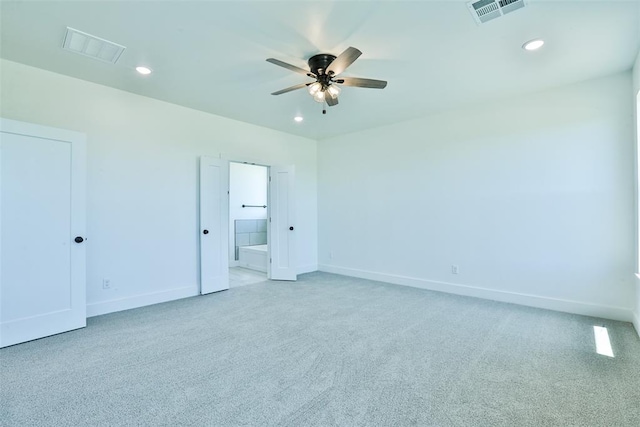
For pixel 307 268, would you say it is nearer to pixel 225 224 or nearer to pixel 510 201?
pixel 225 224

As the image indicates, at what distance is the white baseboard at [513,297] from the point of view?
3277 mm

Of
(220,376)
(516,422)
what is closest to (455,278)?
(516,422)

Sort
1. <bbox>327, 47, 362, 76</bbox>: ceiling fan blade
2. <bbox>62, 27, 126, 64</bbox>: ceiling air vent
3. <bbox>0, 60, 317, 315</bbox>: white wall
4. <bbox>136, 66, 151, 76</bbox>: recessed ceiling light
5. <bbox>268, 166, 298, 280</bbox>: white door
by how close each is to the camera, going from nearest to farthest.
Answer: <bbox>327, 47, 362, 76</bbox>: ceiling fan blade < <bbox>62, 27, 126, 64</bbox>: ceiling air vent < <bbox>136, 66, 151, 76</bbox>: recessed ceiling light < <bbox>0, 60, 317, 315</bbox>: white wall < <bbox>268, 166, 298, 280</bbox>: white door

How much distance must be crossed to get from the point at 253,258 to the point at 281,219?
1.54 meters

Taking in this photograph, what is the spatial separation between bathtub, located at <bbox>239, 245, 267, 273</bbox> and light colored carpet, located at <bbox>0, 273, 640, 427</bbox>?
2.58 metres

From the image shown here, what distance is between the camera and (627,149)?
3180 millimetres

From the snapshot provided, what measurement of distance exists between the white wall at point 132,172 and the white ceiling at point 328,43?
27 cm

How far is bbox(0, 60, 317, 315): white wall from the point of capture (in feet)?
10.6

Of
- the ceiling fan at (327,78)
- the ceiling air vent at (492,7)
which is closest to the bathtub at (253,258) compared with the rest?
the ceiling fan at (327,78)

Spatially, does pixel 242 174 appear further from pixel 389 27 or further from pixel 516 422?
pixel 516 422

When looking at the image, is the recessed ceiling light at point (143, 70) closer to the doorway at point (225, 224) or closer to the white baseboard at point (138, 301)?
the doorway at point (225, 224)

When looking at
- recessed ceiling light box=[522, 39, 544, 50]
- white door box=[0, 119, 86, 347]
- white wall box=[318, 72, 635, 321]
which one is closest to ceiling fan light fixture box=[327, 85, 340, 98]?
recessed ceiling light box=[522, 39, 544, 50]

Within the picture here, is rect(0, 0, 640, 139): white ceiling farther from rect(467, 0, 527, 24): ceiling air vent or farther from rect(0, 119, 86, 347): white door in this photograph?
rect(0, 119, 86, 347): white door

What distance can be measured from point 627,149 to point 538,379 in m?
2.75
